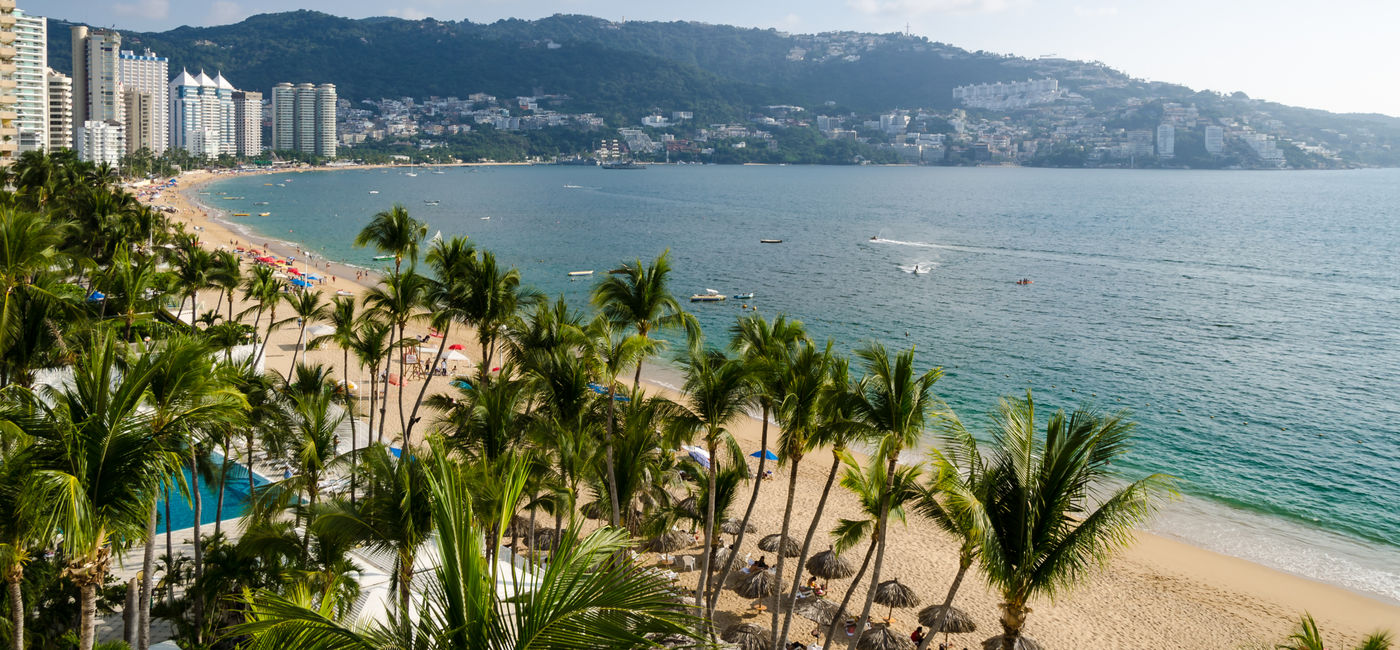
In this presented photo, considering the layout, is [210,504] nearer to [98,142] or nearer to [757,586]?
[757,586]

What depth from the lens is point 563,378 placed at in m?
14.5

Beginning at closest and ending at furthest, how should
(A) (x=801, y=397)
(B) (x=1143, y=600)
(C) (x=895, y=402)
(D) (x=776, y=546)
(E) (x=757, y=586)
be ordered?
(C) (x=895, y=402)
(A) (x=801, y=397)
(E) (x=757, y=586)
(B) (x=1143, y=600)
(D) (x=776, y=546)

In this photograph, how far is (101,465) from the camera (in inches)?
263

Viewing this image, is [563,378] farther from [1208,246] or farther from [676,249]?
[1208,246]

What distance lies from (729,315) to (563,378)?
123 feet

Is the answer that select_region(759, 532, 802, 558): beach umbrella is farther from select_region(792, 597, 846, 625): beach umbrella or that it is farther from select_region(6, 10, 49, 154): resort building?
select_region(6, 10, 49, 154): resort building

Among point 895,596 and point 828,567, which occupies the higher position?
point 895,596

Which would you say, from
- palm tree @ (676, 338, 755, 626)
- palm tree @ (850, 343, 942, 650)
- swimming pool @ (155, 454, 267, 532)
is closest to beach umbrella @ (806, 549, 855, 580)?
palm tree @ (676, 338, 755, 626)

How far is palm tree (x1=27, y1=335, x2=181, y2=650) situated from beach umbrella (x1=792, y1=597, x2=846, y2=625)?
12510 mm

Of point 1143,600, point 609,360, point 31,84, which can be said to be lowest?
point 1143,600

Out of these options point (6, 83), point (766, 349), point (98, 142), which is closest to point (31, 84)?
point (6, 83)

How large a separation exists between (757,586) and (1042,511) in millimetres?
10484

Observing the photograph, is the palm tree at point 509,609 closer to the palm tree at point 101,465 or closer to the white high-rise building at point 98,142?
the palm tree at point 101,465

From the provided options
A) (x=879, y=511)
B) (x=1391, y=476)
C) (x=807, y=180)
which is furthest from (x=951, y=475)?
(x=807, y=180)
